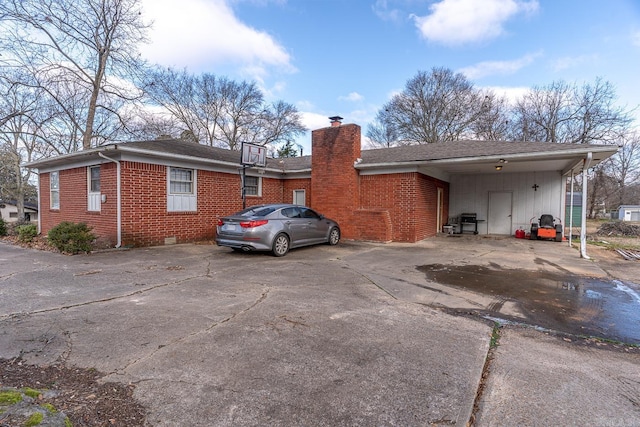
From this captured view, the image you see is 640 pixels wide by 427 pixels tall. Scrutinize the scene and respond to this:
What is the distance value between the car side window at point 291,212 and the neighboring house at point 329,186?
349cm

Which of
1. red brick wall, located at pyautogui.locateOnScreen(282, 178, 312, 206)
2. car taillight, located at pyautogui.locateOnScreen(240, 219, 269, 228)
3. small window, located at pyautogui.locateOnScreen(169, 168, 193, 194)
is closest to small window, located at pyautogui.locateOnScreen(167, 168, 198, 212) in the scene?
small window, located at pyautogui.locateOnScreen(169, 168, 193, 194)

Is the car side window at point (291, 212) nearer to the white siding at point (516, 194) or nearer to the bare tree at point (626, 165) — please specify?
the white siding at point (516, 194)

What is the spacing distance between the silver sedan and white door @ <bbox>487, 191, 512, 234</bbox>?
32.8ft

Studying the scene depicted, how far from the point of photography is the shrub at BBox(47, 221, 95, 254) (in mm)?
8062

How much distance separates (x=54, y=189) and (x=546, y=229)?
63.8 feet

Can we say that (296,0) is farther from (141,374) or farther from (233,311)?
(141,374)

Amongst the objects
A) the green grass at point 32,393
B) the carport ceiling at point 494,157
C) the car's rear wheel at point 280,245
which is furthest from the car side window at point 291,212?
the green grass at point 32,393

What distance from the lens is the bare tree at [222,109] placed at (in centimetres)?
2712

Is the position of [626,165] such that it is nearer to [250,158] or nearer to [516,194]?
[516,194]

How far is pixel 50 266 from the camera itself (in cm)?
661

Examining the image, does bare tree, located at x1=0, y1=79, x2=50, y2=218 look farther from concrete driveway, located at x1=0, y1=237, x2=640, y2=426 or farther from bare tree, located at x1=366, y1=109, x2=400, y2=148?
bare tree, located at x1=366, y1=109, x2=400, y2=148

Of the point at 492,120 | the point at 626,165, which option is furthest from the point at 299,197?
the point at 626,165

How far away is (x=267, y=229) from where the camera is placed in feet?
26.0

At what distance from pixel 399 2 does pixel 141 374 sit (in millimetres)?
14304
